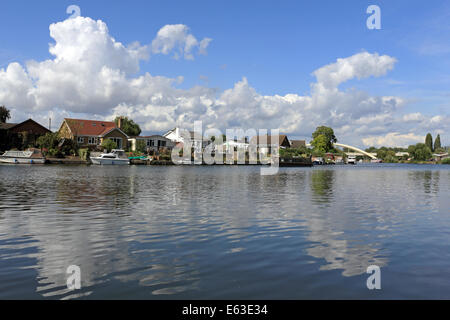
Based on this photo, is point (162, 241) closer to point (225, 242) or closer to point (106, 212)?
point (225, 242)

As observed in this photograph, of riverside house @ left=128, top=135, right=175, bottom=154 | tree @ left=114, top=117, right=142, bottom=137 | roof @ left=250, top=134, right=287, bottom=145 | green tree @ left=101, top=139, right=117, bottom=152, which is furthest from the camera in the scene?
roof @ left=250, top=134, right=287, bottom=145

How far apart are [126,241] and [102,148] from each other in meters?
89.6

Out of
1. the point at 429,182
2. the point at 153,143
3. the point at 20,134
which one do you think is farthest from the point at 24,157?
the point at 429,182

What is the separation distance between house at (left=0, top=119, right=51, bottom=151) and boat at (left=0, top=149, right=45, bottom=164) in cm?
1209

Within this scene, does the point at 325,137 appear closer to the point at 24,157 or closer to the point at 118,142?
the point at 118,142

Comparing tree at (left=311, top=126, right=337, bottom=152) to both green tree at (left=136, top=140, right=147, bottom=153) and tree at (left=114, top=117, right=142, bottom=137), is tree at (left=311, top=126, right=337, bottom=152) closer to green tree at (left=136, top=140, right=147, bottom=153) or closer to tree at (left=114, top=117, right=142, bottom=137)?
tree at (left=114, top=117, right=142, bottom=137)

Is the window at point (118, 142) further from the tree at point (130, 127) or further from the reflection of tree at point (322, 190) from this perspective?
the reflection of tree at point (322, 190)

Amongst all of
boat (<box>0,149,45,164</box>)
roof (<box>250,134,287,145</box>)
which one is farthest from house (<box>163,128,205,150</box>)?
boat (<box>0,149,45,164</box>)

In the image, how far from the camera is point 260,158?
12006 centimetres

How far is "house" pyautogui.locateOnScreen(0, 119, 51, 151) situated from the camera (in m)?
89.3

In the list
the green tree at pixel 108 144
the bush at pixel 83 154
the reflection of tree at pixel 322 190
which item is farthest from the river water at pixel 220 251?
the green tree at pixel 108 144

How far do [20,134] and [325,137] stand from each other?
125 metres

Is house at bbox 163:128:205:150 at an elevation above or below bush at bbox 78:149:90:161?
above

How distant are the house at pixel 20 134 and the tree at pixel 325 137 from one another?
118m
